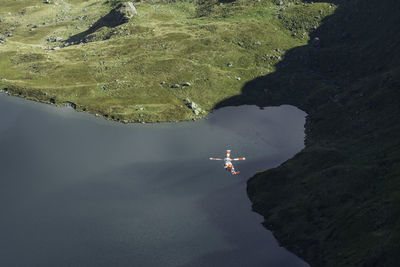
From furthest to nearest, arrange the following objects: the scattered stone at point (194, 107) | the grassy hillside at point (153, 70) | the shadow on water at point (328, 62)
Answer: the shadow on water at point (328, 62), the grassy hillside at point (153, 70), the scattered stone at point (194, 107)

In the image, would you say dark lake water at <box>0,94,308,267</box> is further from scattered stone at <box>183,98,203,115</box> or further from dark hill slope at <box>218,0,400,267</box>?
dark hill slope at <box>218,0,400,267</box>

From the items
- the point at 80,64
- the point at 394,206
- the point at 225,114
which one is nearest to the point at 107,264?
the point at 394,206

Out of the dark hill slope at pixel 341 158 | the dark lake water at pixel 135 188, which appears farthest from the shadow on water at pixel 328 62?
the dark lake water at pixel 135 188

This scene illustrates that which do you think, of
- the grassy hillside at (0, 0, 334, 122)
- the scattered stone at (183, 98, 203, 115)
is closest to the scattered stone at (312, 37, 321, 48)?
the grassy hillside at (0, 0, 334, 122)

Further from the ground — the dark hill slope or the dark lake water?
the dark hill slope

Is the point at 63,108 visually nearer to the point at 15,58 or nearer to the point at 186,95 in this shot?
the point at 186,95

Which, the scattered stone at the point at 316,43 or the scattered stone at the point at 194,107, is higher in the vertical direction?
the scattered stone at the point at 316,43

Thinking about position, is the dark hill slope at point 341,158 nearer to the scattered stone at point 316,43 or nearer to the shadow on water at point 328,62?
the shadow on water at point 328,62
